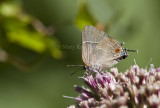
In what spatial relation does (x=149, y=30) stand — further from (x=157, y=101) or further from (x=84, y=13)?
(x=157, y=101)

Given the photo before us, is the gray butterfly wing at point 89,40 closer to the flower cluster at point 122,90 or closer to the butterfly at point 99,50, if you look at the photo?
the butterfly at point 99,50

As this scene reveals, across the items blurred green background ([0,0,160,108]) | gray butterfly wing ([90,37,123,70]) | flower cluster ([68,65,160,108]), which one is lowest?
flower cluster ([68,65,160,108])

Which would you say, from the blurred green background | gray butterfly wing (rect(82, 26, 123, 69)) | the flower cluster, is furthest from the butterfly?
A: the blurred green background

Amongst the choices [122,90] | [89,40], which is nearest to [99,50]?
[89,40]

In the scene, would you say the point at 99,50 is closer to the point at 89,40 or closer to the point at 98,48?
the point at 98,48

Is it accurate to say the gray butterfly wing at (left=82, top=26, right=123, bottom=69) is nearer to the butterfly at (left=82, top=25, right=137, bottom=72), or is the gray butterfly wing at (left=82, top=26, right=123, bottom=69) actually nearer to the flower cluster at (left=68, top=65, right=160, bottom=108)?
the butterfly at (left=82, top=25, right=137, bottom=72)

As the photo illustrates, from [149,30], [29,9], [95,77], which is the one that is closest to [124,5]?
[149,30]

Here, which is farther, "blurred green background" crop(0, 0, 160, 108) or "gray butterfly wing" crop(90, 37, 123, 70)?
"blurred green background" crop(0, 0, 160, 108)

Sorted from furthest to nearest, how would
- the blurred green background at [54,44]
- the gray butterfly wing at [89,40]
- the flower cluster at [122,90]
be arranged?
the blurred green background at [54,44], the gray butterfly wing at [89,40], the flower cluster at [122,90]

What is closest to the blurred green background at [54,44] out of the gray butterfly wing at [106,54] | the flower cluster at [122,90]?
the gray butterfly wing at [106,54]
